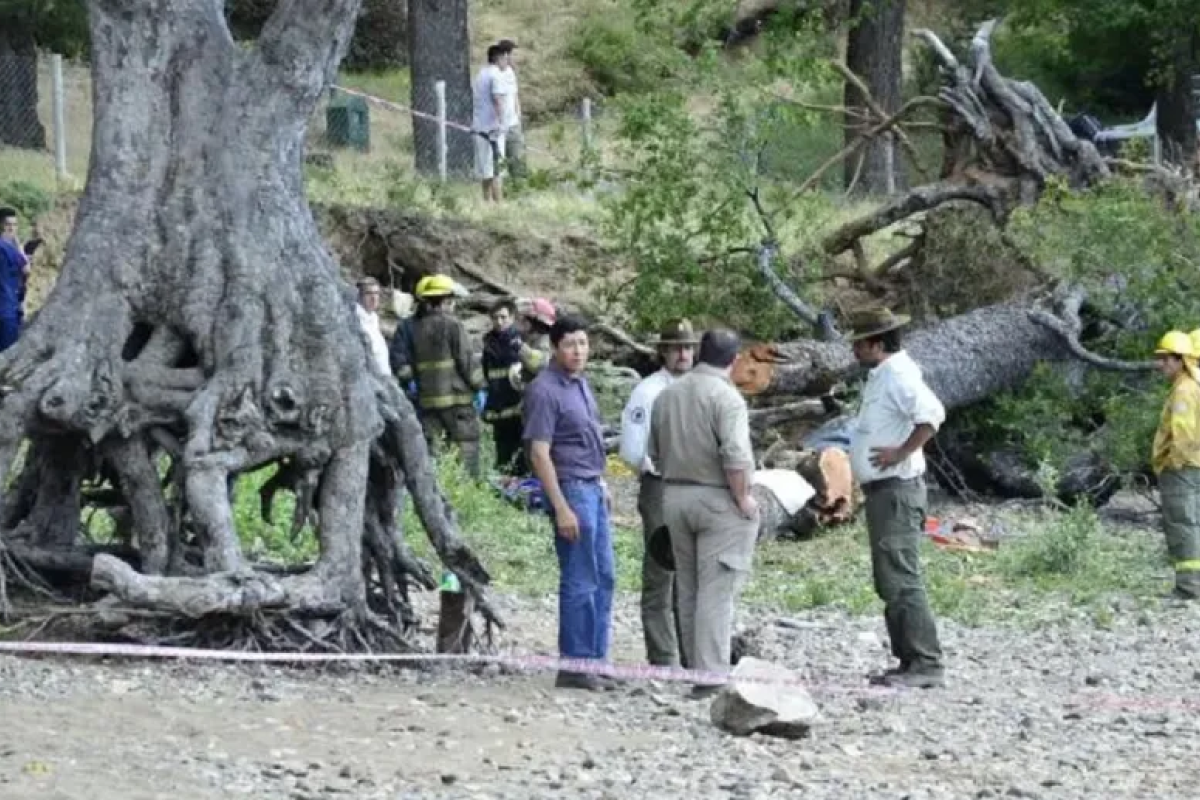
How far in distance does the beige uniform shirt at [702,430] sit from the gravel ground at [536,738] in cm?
100

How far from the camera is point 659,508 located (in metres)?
11.7

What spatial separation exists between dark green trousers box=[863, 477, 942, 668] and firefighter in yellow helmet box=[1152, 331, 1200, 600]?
3923 mm

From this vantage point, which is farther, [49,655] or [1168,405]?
[1168,405]

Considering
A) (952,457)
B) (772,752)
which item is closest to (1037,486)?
(952,457)

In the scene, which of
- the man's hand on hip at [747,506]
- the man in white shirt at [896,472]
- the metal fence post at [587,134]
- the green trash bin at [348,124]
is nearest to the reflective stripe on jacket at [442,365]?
the metal fence post at [587,134]

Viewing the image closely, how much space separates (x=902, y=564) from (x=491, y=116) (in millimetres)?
15484

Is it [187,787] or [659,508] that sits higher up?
[659,508]

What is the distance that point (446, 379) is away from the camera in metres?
18.6

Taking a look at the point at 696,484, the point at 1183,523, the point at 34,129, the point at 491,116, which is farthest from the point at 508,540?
the point at 34,129

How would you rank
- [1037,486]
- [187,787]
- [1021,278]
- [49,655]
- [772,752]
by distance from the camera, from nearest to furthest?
[187,787] → [772,752] → [49,655] → [1037,486] → [1021,278]

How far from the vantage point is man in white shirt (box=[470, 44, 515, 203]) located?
2666 centimetres

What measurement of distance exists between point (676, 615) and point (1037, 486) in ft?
27.4

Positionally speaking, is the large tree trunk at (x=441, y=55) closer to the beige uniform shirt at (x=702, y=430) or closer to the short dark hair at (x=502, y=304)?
the short dark hair at (x=502, y=304)

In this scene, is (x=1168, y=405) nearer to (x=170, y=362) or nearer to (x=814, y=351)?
(x=814, y=351)
